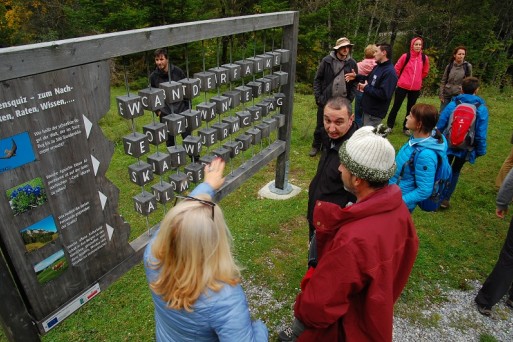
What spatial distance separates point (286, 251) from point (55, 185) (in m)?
2.97

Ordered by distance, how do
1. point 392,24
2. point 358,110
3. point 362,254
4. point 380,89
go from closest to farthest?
1. point 362,254
2. point 380,89
3. point 358,110
4. point 392,24

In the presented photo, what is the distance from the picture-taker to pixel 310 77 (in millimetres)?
21516

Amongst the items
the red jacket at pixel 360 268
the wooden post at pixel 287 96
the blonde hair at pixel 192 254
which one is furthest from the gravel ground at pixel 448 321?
the blonde hair at pixel 192 254

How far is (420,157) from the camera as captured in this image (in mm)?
3246

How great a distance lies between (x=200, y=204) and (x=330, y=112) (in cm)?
186

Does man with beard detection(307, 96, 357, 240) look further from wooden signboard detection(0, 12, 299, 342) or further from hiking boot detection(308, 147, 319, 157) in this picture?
hiking boot detection(308, 147, 319, 157)

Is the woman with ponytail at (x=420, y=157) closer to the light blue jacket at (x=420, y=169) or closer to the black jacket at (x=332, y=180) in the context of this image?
the light blue jacket at (x=420, y=169)

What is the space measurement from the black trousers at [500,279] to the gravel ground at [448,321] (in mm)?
177

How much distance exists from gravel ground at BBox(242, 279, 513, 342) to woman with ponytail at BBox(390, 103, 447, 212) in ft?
4.15

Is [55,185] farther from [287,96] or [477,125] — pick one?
[477,125]

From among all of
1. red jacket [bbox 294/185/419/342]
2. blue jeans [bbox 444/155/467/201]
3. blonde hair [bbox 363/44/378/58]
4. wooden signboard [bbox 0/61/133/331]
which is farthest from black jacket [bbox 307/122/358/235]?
blonde hair [bbox 363/44/378/58]

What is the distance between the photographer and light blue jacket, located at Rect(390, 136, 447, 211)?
3.21 metres

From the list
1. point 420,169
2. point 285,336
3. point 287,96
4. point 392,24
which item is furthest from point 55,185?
point 392,24

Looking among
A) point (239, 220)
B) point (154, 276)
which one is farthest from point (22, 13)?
point (154, 276)
